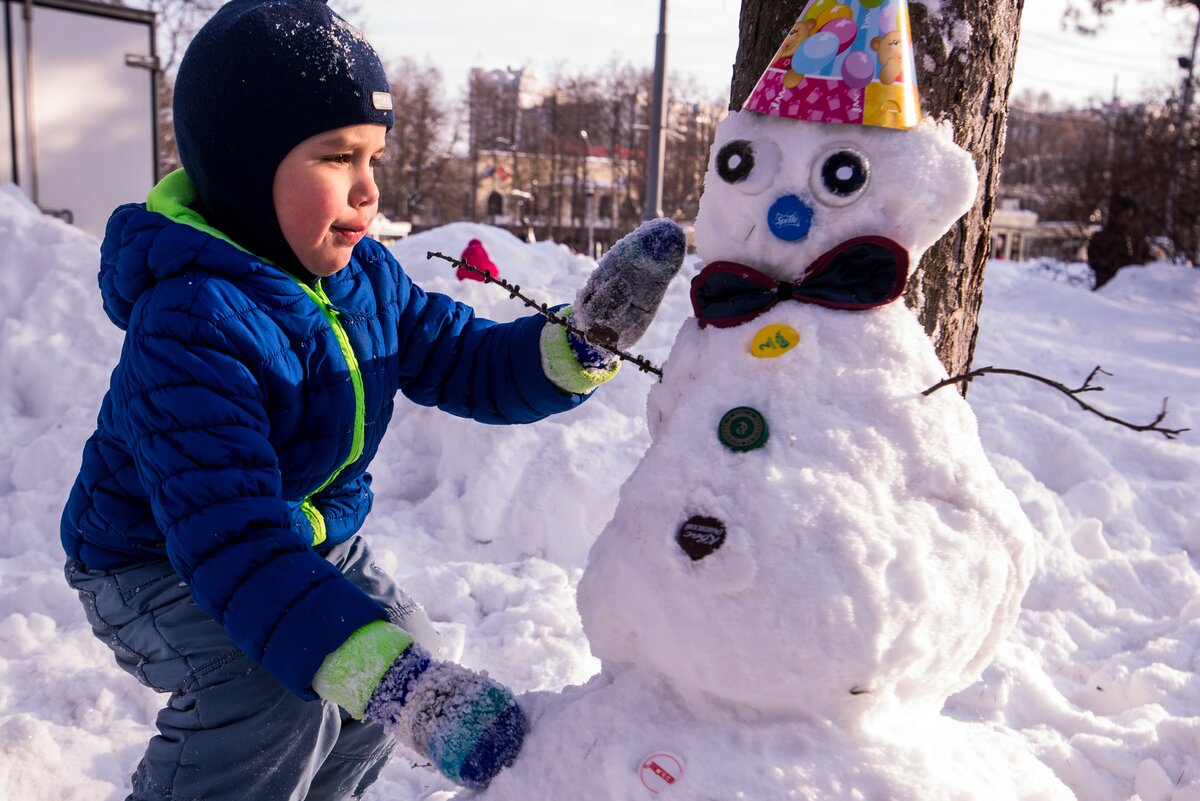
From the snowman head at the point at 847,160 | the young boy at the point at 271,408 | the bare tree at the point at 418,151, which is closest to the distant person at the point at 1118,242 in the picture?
the young boy at the point at 271,408

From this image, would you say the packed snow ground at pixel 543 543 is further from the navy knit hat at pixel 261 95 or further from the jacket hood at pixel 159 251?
the navy knit hat at pixel 261 95

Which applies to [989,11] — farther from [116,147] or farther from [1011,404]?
[116,147]

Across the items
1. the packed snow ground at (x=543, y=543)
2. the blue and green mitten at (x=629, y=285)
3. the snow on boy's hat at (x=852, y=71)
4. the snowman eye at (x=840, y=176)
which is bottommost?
the packed snow ground at (x=543, y=543)

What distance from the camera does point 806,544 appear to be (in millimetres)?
1335

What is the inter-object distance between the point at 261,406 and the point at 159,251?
37cm

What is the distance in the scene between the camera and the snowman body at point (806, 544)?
134 cm

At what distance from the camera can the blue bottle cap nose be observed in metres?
1.50

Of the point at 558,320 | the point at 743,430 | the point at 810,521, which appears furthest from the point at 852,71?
the point at 558,320

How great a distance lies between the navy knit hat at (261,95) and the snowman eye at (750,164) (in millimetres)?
786

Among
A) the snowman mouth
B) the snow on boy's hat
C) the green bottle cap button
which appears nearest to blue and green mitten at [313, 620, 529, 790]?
the green bottle cap button

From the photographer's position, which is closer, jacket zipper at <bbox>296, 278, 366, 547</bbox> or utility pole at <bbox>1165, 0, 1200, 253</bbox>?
jacket zipper at <bbox>296, 278, 366, 547</bbox>

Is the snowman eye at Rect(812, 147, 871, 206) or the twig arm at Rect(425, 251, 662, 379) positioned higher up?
the snowman eye at Rect(812, 147, 871, 206)

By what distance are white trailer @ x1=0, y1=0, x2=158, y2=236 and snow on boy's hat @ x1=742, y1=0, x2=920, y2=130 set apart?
11863mm

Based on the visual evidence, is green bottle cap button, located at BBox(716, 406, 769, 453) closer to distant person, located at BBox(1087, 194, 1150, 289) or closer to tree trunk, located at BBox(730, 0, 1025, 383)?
tree trunk, located at BBox(730, 0, 1025, 383)
